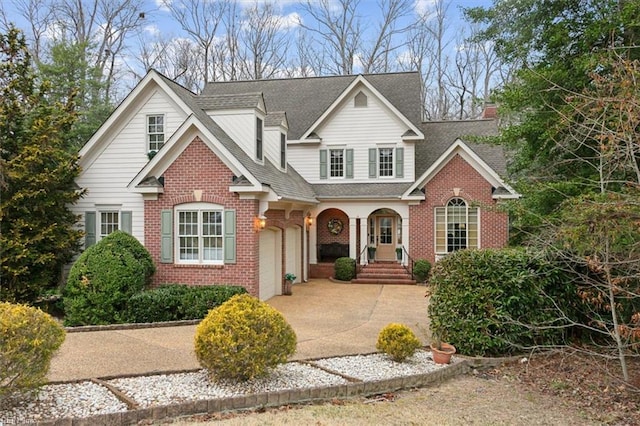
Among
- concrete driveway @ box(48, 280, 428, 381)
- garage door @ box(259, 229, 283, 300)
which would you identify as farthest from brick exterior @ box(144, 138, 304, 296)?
concrete driveway @ box(48, 280, 428, 381)

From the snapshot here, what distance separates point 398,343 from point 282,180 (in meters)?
9.07

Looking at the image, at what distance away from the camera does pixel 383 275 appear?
739 inches

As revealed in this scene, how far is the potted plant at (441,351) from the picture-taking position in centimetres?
796

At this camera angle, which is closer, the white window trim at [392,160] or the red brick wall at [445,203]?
the red brick wall at [445,203]

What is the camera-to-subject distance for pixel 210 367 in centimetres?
649

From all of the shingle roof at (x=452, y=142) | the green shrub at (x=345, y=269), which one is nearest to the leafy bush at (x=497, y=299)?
the green shrub at (x=345, y=269)

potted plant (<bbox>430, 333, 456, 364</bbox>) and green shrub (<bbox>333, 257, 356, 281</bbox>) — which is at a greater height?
green shrub (<bbox>333, 257, 356, 281</bbox>)

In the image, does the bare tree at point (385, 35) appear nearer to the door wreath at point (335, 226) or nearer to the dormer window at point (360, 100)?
the dormer window at point (360, 100)

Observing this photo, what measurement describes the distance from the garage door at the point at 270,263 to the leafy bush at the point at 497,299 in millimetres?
6628

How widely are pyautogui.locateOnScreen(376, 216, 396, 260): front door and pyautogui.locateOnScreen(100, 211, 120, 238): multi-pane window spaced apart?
1134cm

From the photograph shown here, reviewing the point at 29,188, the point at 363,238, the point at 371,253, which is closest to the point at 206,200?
the point at 29,188

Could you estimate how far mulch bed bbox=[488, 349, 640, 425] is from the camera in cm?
640

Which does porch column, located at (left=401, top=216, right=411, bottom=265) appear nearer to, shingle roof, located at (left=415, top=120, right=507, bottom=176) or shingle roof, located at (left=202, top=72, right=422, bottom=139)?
shingle roof, located at (left=415, top=120, right=507, bottom=176)

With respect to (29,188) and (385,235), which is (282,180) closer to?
(385,235)
